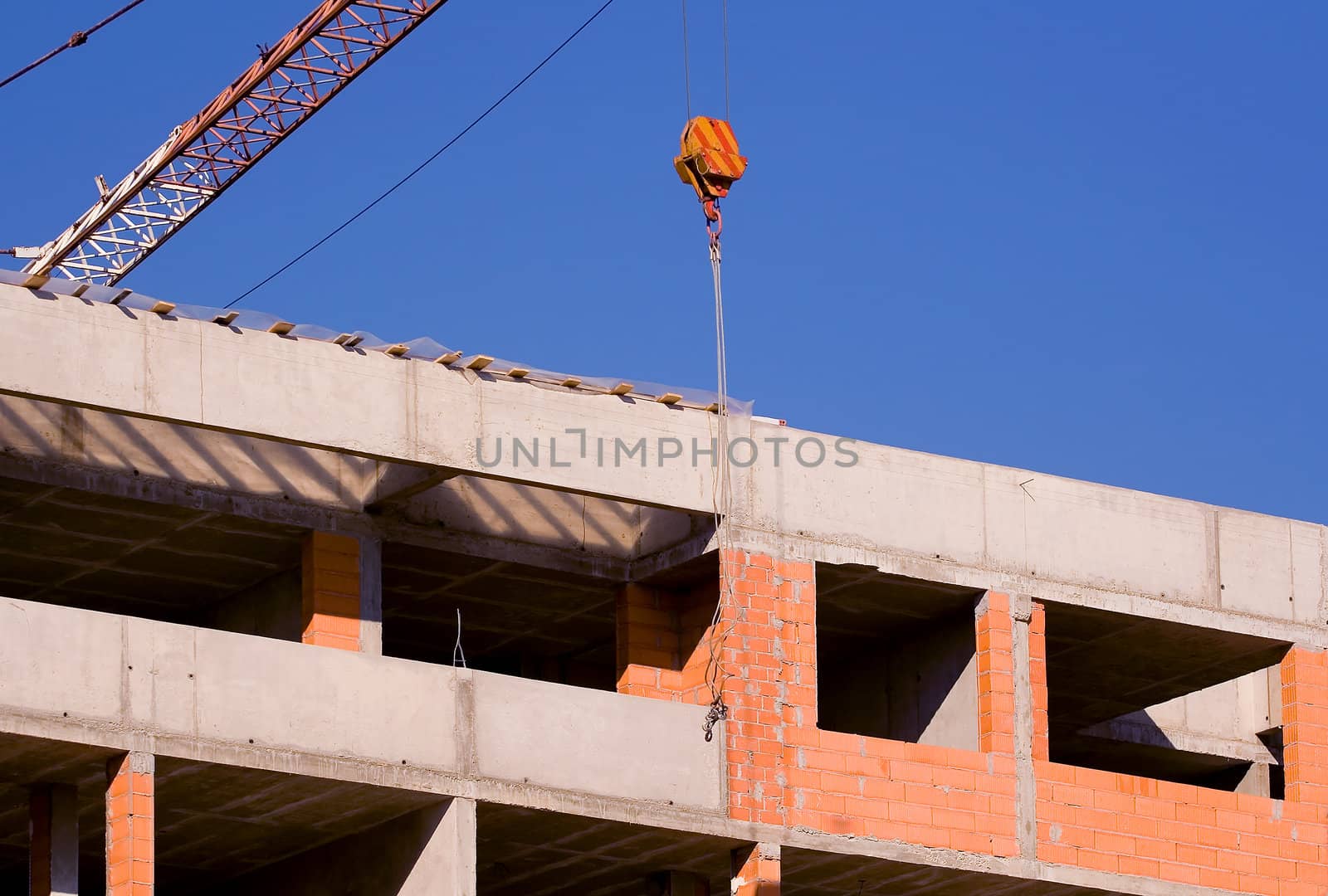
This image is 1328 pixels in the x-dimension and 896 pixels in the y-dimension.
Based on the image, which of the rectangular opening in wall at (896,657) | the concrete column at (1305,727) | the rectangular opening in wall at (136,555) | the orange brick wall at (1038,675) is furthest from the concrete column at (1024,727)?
the rectangular opening in wall at (136,555)

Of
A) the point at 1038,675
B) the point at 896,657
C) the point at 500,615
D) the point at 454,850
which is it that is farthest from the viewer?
the point at 896,657

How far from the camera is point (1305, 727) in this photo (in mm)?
25500

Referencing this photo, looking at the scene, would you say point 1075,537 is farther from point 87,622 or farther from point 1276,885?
point 87,622

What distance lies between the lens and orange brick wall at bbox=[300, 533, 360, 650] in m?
22.6

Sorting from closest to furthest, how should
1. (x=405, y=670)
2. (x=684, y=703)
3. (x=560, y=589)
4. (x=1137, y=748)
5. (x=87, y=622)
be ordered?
1. (x=87, y=622)
2. (x=405, y=670)
3. (x=684, y=703)
4. (x=560, y=589)
5. (x=1137, y=748)

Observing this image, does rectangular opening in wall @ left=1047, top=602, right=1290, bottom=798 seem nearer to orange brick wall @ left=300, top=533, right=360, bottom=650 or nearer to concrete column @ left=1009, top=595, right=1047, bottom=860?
concrete column @ left=1009, top=595, right=1047, bottom=860

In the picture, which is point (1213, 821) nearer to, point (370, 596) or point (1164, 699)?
point (1164, 699)

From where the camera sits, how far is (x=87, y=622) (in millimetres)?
20016

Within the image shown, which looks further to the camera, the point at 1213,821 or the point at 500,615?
the point at 500,615

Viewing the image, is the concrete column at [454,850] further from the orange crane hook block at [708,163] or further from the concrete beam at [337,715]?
the orange crane hook block at [708,163]

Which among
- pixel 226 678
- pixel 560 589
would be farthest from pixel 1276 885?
pixel 226 678

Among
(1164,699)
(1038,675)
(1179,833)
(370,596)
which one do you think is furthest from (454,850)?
(1164,699)

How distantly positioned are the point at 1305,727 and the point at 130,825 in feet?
39.2

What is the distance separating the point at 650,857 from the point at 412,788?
9.98ft
